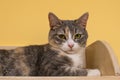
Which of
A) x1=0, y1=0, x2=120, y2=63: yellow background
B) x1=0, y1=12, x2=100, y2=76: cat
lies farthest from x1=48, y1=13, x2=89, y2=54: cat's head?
x1=0, y1=0, x2=120, y2=63: yellow background

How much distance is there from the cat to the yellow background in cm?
21

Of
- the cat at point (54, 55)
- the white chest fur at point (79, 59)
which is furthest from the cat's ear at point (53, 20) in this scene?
the white chest fur at point (79, 59)

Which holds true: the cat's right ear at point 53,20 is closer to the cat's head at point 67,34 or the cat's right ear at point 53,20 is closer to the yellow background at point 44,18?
the cat's head at point 67,34

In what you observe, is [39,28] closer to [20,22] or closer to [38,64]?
[20,22]

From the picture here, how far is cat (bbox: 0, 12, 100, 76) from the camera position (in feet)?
3.18

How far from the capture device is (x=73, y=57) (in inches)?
40.5

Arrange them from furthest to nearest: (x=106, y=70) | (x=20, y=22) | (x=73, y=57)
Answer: (x=20, y=22), (x=73, y=57), (x=106, y=70)

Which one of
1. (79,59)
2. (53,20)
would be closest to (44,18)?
(53,20)

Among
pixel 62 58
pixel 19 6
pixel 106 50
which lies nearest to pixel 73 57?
pixel 62 58

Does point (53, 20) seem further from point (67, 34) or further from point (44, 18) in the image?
point (44, 18)

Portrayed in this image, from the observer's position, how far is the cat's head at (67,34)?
998mm

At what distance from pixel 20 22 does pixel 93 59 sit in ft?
1.47

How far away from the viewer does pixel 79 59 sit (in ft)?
3.42

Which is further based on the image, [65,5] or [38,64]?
[65,5]
